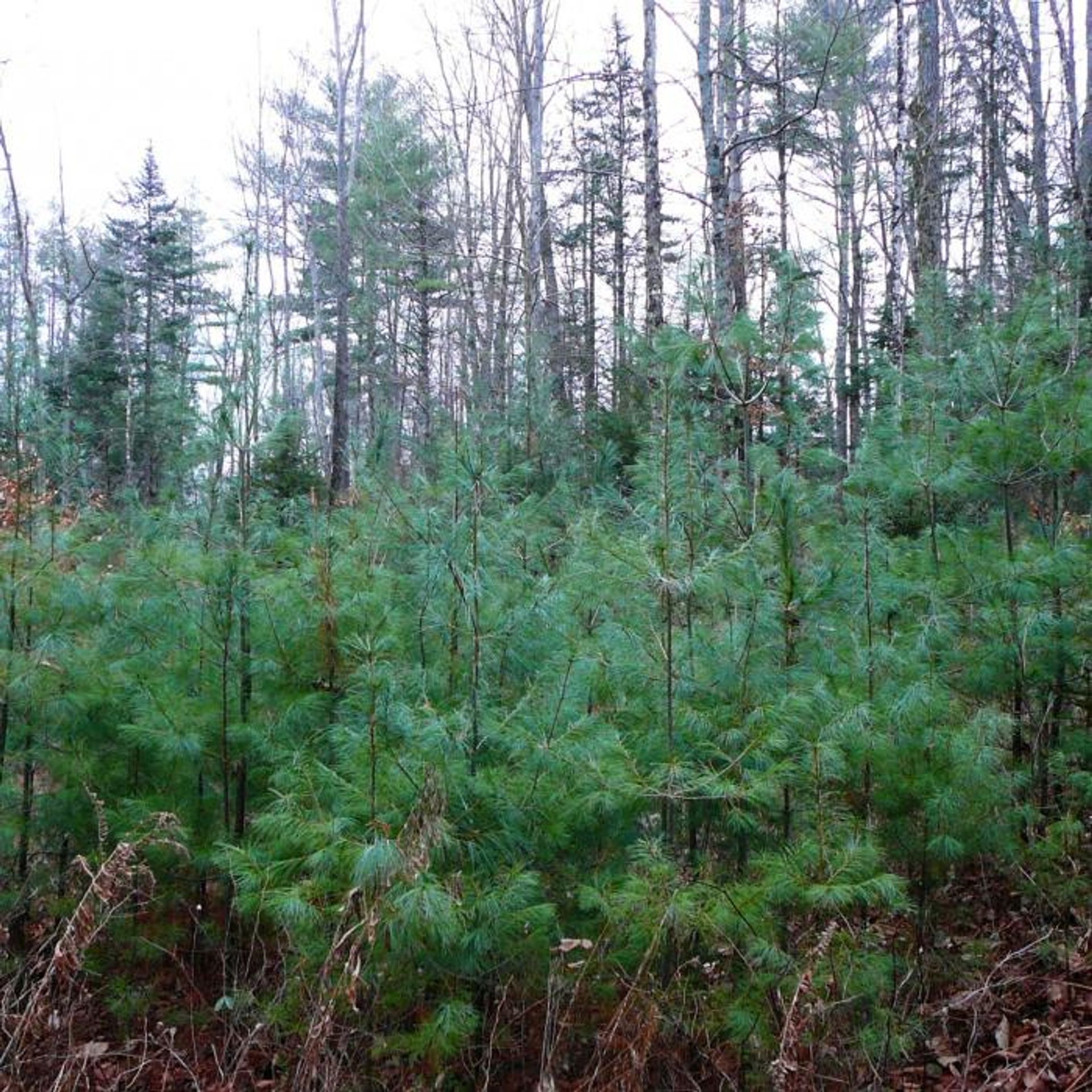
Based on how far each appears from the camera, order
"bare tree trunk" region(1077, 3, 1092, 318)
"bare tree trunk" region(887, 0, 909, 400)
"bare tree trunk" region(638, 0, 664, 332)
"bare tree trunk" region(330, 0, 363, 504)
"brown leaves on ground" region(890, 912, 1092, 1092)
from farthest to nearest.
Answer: "bare tree trunk" region(330, 0, 363, 504) → "bare tree trunk" region(887, 0, 909, 400) → "bare tree trunk" region(638, 0, 664, 332) → "bare tree trunk" region(1077, 3, 1092, 318) → "brown leaves on ground" region(890, 912, 1092, 1092)

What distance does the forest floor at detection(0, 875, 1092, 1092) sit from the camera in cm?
302

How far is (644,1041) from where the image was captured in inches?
117

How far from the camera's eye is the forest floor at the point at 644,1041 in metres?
3.02

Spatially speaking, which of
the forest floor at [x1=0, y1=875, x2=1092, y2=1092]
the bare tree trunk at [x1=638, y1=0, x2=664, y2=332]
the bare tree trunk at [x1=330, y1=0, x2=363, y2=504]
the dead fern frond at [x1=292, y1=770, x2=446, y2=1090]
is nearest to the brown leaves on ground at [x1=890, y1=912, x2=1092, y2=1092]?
the forest floor at [x1=0, y1=875, x2=1092, y2=1092]

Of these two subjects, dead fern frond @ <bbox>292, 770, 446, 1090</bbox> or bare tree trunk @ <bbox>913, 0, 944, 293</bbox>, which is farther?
bare tree trunk @ <bbox>913, 0, 944, 293</bbox>

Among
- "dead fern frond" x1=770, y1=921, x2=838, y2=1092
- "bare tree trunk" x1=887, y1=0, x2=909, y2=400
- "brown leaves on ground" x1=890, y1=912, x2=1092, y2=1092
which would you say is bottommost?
"brown leaves on ground" x1=890, y1=912, x2=1092, y2=1092

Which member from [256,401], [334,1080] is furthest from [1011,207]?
[334,1080]

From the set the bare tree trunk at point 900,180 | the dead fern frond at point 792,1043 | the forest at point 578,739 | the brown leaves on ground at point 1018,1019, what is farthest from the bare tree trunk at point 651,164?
the dead fern frond at point 792,1043

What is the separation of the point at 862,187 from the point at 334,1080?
1810cm

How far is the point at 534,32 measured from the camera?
1377 centimetres

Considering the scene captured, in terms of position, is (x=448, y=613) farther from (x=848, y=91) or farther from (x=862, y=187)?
(x=862, y=187)

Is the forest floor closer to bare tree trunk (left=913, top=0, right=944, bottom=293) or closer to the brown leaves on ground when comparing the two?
the brown leaves on ground

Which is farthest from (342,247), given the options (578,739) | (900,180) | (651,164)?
(578,739)

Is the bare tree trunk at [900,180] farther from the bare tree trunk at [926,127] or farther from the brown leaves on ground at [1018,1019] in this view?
the brown leaves on ground at [1018,1019]
